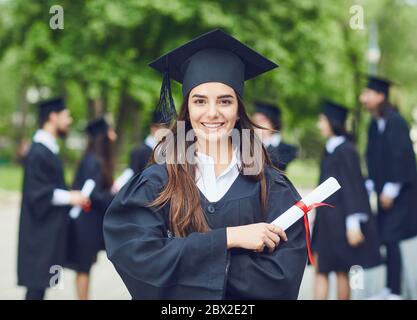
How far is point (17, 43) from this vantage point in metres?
18.7

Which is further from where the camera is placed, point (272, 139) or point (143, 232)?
point (272, 139)

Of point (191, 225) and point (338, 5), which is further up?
point (338, 5)

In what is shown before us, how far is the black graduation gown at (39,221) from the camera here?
5191 millimetres

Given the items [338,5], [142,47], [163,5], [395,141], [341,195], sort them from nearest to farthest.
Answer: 1. [341,195]
2. [395,141]
3. [163,5]
4. [142,47]
5. [338,5]

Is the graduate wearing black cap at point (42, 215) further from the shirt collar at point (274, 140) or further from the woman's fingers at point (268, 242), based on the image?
the woman's fingers at point (268, 242)

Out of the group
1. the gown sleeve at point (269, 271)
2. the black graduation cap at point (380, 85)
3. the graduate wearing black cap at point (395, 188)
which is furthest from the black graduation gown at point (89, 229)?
the gown sleeve at point (269, 271)

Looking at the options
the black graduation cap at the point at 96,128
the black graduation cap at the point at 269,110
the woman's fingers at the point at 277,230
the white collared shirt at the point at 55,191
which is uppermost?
the black graduation cap at the point at 269,110

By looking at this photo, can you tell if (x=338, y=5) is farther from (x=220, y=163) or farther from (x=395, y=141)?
(x=220, y=163)

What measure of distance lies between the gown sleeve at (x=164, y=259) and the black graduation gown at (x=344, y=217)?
333 centimetres

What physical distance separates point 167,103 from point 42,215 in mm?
2767

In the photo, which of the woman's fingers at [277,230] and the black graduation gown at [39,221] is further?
the black graduation gown at [39,221]

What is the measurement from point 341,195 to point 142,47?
11972 mm

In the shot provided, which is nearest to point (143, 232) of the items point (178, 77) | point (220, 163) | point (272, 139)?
point (220, 163)

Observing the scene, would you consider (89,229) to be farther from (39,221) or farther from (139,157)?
(139,157)
